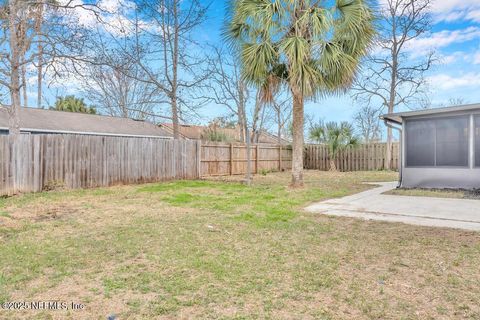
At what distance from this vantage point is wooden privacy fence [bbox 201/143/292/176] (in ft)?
45.1

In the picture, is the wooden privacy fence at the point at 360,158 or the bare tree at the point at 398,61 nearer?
the bare tree at the point at 398,61

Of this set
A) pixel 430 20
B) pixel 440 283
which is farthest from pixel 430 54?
pixel 440 283

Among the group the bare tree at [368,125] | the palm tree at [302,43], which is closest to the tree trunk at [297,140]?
the palm tree at [302,43]

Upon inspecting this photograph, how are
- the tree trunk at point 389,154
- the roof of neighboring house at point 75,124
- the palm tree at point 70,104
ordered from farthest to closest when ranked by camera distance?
the palm tree at point 70,104
the tree trunk at point 389,154
the roof of neighboring house at point 75,124

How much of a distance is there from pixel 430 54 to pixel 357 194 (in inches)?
517

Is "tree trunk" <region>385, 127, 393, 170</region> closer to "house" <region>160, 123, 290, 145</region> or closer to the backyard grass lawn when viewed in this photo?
"house" <region>160, 123, 290, 145</region>

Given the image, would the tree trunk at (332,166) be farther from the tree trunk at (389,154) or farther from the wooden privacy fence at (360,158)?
the tree trunk at (389,154)

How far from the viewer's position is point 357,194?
841cm

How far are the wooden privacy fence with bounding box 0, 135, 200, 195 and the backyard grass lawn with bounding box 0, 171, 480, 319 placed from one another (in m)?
2.76

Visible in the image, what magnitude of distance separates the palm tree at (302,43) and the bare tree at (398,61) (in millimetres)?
9069

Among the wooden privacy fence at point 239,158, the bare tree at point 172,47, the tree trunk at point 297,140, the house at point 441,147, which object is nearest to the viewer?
the house at point 441,147

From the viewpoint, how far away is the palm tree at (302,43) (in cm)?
853

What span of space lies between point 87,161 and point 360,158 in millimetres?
13918

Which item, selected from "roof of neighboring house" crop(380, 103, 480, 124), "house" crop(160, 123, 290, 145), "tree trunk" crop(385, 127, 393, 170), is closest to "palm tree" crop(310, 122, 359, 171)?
"tree trunk" crop(385, 127, 393, 170)
